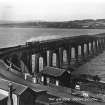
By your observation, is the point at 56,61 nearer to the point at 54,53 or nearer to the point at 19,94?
the point at 54,53

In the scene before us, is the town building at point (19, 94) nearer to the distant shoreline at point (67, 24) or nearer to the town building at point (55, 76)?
the town building at point (55, 76)

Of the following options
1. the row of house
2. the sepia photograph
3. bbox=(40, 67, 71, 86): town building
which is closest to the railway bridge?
the sepia photograph

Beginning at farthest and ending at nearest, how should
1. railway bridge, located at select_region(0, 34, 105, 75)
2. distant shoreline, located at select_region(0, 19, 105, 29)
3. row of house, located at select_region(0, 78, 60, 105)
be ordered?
railway bridge, located at select_region(0, 34, 105, 75) < distant shoreline, located at select_region(0, 19, 105, 29) < row of house, located at select_region(0, 78, 60, 105)

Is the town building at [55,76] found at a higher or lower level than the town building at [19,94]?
higher

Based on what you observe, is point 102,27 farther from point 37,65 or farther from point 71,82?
point 37,65

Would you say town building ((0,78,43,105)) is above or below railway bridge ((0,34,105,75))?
below

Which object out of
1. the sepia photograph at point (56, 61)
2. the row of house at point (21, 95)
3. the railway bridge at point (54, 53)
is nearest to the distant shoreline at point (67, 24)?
the sepia photograph at point (56, 61)

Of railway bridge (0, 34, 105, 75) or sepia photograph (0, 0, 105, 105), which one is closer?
sepia photograph (0, 0, 105, 105)

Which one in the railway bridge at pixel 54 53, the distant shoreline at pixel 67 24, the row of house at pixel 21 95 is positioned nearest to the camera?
the row of house at pixel 21 95

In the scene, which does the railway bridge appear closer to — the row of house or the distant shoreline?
the distant shoreline
